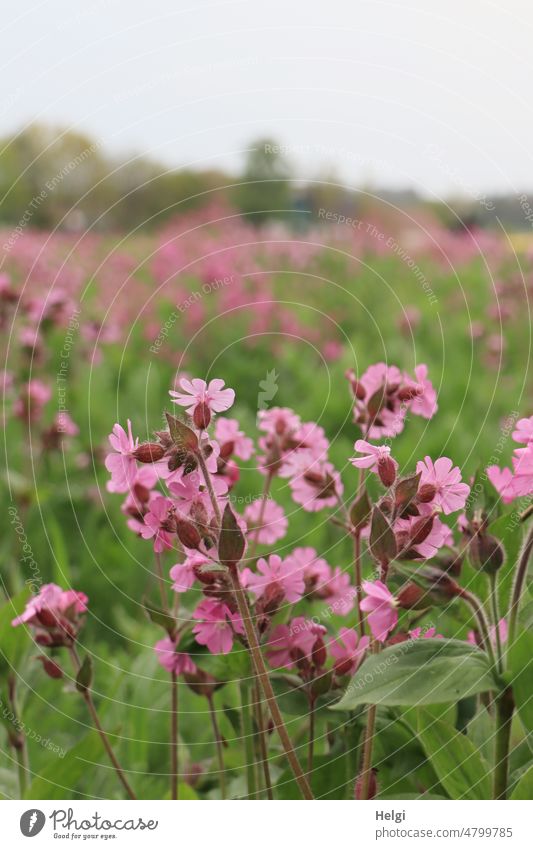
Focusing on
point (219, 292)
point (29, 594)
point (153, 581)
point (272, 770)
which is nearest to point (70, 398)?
point (153, 581)

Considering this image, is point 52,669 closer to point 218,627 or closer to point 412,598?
point 218,627

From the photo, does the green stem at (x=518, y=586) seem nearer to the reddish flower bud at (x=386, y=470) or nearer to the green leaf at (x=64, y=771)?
the reddish flower bud at (x=386, y=470)

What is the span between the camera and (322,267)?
351 cm

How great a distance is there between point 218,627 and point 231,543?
0.32 feet

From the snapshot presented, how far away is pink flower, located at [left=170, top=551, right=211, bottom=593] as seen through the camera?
0.56m

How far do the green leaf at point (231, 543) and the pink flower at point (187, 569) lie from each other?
32mm

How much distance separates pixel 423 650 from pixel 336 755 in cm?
17

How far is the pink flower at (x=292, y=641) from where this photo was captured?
0.63 metres

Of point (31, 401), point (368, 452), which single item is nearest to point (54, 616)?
point (368, 452)

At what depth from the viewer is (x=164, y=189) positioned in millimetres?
4066

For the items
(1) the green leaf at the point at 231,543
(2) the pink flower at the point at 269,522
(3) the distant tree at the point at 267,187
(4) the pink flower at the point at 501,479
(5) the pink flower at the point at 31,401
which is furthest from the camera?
(3) the distant tree at the point at 267,187

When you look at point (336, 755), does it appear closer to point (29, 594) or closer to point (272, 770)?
point (272, 770)

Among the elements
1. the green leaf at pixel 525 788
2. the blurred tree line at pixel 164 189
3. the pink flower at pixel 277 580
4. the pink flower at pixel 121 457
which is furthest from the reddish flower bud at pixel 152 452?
the blurred tree line at pixel 164 189

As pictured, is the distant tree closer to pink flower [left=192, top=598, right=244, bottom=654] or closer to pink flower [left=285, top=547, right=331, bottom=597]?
pink flower [left=285, top=547, right=331, bottom=597]
